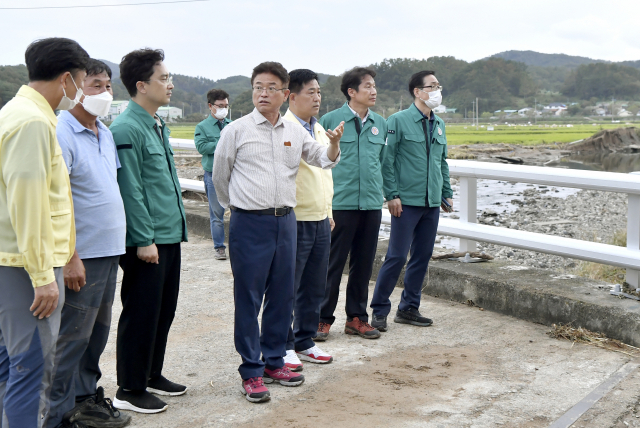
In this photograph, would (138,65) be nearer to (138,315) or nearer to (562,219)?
(138,315)

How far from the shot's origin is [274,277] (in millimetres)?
4148

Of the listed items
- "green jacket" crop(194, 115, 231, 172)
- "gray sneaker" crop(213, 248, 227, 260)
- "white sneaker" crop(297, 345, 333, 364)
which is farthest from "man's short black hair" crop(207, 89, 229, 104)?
"white sneaker" crop(297, 345, 333, 364)

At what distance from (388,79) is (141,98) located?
80.6 m

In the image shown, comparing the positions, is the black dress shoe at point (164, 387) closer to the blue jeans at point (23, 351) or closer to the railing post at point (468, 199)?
the blue jeans at point (23, 351)

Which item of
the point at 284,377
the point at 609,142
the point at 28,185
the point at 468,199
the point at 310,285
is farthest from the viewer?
the point at 609,142

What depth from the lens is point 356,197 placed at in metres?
5.10

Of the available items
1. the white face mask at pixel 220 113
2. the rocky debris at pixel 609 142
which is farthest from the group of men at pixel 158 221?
the rocky debris at pixel 609 142

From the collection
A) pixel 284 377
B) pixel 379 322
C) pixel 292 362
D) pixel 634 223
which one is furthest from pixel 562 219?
pixel 284 377

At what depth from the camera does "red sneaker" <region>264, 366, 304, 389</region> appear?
13.8 ft

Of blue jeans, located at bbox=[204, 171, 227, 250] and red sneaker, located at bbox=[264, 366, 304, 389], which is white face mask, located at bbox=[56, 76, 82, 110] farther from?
blue jeans, located at bbox=[204, 171, 227, 250]

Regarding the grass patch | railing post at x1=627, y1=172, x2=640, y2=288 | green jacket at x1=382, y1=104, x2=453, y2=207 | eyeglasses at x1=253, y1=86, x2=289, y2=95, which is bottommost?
the grass patch

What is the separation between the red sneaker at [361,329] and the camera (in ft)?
16.9

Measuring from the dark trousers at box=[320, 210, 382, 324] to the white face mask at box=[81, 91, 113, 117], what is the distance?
7.00 feet

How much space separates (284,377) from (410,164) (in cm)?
204
